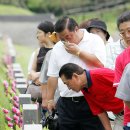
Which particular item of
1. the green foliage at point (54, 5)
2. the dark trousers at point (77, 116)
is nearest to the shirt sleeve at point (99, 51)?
the dark trousers at point (77, 116)

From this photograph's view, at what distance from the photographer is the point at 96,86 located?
18.6 ft

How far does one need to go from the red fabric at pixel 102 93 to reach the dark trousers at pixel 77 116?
0.20 meters

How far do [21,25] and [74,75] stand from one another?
29953mm

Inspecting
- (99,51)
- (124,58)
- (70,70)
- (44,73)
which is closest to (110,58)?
(99,51)

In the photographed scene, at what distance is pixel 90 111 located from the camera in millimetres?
6082

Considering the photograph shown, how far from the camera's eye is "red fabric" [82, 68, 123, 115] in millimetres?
5668

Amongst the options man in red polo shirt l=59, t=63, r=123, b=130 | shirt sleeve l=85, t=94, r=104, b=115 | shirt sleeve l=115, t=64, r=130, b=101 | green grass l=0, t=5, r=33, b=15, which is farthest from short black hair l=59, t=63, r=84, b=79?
green grass l=0, t=5, r=33, b=15

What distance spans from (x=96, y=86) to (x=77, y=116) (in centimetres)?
58

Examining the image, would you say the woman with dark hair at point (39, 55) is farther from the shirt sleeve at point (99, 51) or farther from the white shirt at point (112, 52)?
the shirt sleeve at point (99, 51)

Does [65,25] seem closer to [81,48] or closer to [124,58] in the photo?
[81,48]

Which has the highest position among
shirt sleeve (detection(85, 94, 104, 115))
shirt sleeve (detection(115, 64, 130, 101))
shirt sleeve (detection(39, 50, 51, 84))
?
shirt sleeve (detection(115, 64, 130, 101))

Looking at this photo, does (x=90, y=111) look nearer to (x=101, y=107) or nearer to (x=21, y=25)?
(x=101, y=107)

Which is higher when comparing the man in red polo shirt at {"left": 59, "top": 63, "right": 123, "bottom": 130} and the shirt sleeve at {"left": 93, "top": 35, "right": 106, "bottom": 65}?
the shirt sleeve at {"left": 93, "top": 35, "right": 106, "bottom": 65}

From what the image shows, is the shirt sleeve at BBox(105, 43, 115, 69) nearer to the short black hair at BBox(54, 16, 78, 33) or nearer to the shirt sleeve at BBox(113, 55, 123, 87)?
the short black hair at BBox(54, 16, 78, 33)
